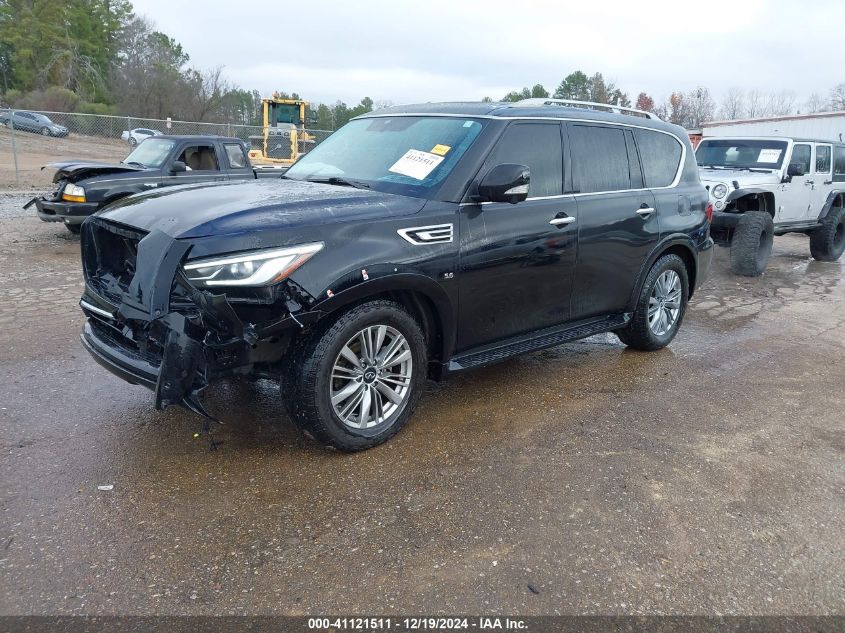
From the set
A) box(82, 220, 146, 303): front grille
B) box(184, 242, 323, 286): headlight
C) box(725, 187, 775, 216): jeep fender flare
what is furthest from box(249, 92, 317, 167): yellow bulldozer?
box(184, 242, 323, 286): headlight

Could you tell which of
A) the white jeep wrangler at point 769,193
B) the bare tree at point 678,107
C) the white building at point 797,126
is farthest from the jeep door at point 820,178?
the bare tree at point 678,107

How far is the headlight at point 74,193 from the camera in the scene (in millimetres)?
9359

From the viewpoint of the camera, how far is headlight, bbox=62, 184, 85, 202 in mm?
9359

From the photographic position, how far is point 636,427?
421cm

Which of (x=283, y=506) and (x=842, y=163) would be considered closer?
(x=283, y=506)

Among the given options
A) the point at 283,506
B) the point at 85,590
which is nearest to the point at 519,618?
the point at 283,506

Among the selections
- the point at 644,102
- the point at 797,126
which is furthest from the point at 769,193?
the point at 644,102

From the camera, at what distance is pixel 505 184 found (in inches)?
150

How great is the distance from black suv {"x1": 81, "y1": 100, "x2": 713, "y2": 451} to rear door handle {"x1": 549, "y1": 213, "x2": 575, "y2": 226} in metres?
0.02

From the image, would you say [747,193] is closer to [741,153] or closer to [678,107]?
[741,153]

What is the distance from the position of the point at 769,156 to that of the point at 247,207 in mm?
9849

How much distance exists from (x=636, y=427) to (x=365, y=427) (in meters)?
1.77

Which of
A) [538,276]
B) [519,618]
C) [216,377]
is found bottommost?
[519,618]

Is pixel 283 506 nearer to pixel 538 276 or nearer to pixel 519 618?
pixel 519 618
